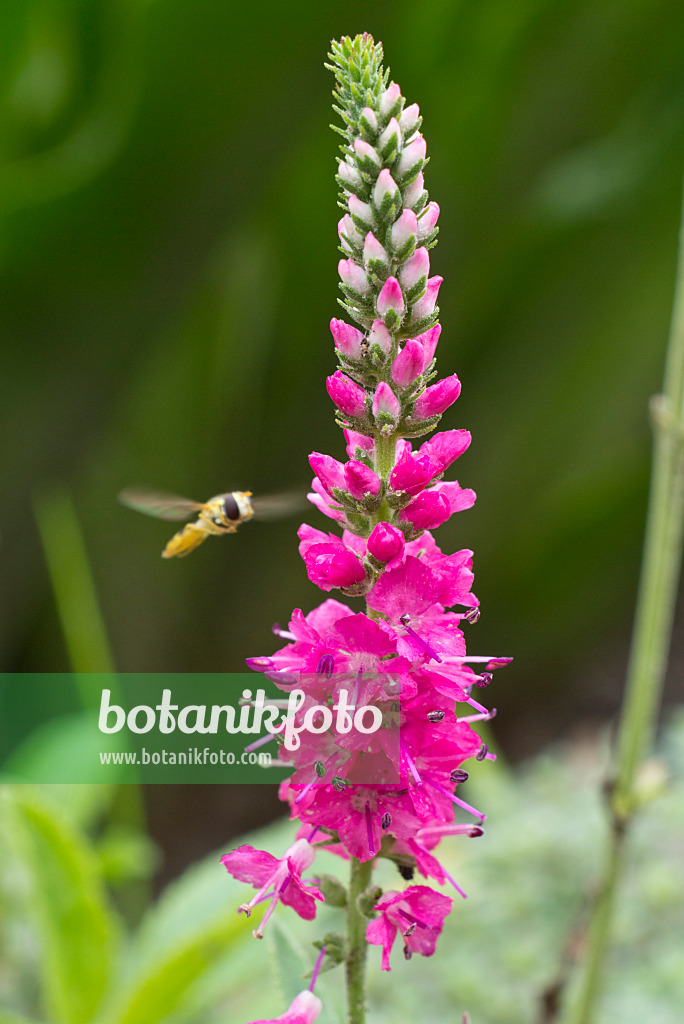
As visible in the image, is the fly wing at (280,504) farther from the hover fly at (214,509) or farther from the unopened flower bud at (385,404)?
the unopened flower bud at (385,404)

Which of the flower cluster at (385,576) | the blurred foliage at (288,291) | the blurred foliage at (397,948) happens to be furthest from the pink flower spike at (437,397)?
the blurred foliage at (288,291)

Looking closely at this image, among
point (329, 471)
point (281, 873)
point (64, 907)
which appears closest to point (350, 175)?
point (329, 471)

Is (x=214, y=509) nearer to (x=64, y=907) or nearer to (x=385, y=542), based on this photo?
(x=385, y=542)

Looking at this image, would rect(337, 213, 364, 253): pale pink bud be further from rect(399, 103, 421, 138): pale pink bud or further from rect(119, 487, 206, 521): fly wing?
rect(119, 487, 206, 521): fly wing

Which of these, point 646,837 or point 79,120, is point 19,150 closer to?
point 79,120

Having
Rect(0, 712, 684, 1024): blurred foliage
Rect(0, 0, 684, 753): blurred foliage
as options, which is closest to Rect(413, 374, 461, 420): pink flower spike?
Rect(0, 712, 684, 1024): blurred foliage
